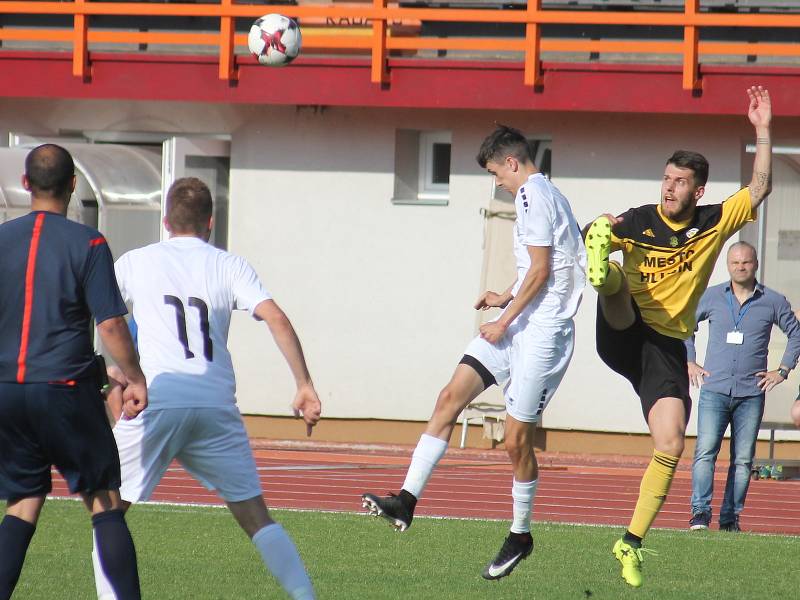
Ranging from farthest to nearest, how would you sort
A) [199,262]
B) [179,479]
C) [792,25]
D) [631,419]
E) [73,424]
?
[631,419], [792,25], [179,479], [199,262], [73,424]

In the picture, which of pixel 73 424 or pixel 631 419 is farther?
pixel 631 419

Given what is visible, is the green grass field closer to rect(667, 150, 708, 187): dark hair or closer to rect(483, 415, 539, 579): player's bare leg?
rect(483, 415, 539, 579): player's bare leg

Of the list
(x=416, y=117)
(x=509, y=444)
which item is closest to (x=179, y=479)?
(x=416, y=117)

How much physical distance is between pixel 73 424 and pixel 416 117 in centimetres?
1143

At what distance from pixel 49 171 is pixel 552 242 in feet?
9.09

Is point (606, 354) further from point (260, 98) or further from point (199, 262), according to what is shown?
point (260, 98)

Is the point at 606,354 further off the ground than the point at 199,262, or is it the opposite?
the point at 199,262

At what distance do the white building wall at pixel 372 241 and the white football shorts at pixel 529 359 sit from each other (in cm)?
880

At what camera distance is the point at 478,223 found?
17.0m

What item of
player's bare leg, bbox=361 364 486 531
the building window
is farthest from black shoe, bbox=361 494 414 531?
the building window

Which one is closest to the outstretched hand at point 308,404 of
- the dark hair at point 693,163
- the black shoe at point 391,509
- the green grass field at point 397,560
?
the black shoe at point 391,509

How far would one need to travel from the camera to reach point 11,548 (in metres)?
6.16

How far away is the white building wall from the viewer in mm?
16766

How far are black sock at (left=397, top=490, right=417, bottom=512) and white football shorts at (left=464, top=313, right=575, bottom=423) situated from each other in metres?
0.71
